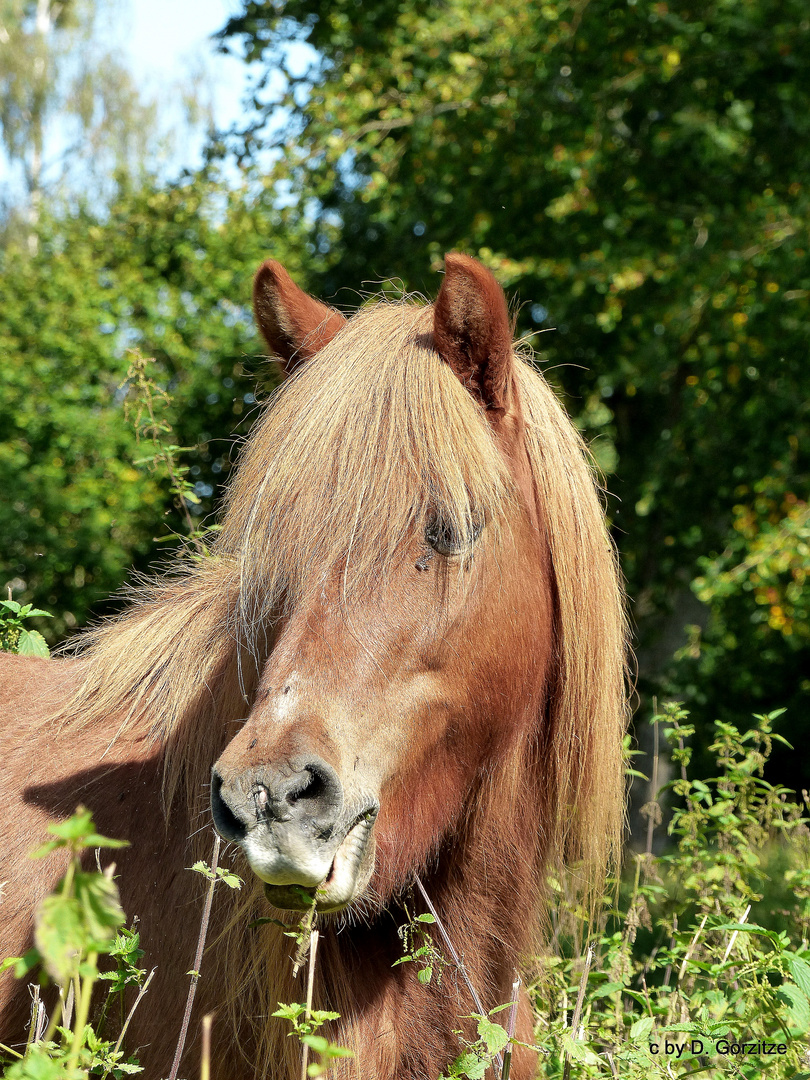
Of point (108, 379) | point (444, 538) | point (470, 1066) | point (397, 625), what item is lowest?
point (470, 1066)

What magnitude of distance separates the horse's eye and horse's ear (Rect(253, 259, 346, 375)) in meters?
0.72

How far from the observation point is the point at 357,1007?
82.7 inches

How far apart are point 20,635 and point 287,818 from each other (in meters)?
2.51

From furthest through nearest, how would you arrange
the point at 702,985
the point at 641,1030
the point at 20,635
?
the point at 20,635 < the point at 702,985 < the point at 641,1030

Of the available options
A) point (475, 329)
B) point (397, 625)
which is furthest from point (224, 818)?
point (475, 329)

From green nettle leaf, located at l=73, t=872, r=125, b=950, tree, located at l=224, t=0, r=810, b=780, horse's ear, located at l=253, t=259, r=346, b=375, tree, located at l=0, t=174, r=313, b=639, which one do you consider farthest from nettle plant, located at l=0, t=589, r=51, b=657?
tree, located at l=0, t=174, r=313, b=639

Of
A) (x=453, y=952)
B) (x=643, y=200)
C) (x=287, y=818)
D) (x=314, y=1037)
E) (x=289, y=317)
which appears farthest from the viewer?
(x=643, y=200)

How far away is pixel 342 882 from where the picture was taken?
1.75 meters

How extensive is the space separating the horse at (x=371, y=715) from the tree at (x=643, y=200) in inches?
185

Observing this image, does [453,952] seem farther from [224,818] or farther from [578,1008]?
[224,818]

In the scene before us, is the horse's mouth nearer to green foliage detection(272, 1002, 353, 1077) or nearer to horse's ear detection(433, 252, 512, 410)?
green foliage detection(272, 1002, 353, 1077)

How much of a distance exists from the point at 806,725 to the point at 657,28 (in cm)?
768

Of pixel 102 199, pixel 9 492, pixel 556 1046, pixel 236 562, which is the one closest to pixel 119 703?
pixel 236 562

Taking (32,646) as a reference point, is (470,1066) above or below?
below
